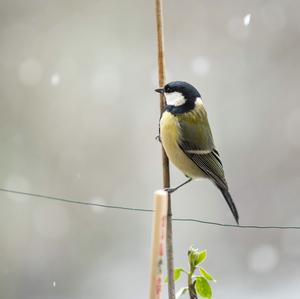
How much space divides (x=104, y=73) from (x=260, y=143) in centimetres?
49

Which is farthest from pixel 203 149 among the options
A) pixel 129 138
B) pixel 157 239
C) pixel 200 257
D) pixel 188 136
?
pixel 129 138

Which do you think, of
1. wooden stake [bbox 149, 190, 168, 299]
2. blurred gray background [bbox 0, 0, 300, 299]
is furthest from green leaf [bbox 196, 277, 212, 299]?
blurred gray background [bbox 0, 0, 300, 299]

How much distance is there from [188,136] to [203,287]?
0.69 feet

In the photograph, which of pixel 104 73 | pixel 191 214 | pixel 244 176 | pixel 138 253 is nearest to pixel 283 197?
pixel 244 176

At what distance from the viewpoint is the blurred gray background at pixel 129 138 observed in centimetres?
140

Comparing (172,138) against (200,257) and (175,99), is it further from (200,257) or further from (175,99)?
(200,257)

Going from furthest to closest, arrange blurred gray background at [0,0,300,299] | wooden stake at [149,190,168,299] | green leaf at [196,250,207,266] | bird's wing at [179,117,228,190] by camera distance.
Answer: blurred gray background at [0,0,300,299] → bird's wing at [179,117,228,190] → green leaf at [196,250,207,266] → wooden stake at [149,190,168,299]

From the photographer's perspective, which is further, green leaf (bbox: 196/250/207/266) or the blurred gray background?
the blurred gray background

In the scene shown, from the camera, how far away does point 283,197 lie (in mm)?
1403

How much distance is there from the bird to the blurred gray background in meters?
0.64

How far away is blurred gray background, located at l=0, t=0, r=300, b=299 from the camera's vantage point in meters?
1.40

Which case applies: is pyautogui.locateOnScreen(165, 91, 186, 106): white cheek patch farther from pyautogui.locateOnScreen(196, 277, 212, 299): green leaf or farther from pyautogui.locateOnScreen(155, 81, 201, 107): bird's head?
pyautogui.locateOnScreen(196, 277, 212, 299): green leaf

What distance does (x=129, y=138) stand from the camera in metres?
1.46

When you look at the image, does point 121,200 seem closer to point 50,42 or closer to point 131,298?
point 131,298
